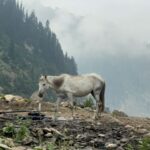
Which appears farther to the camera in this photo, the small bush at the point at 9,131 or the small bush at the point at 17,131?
the small bush at the point at 9,131

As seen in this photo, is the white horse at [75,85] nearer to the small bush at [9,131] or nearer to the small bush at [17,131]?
the small bush at [17,131]

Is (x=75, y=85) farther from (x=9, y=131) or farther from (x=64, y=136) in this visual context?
(x=9, y=131)

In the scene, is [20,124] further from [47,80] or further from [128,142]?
[47,80]

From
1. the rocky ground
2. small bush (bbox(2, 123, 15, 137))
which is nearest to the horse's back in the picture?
the rocky ground

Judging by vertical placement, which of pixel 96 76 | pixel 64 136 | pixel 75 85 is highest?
pixel 96 76

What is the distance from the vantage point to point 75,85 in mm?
24594

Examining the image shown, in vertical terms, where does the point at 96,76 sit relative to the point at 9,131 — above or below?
above

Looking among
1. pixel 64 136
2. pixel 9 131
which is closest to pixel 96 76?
pixel 64 136

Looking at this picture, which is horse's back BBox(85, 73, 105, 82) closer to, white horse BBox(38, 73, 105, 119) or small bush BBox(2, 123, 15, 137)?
white horse BBox(38, 73, 105, 119)

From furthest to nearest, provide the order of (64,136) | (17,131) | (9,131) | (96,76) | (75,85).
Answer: (96,76), (75,85), (64,136), (9,131), (17,131)

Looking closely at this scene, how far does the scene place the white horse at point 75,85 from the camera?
24.5 m

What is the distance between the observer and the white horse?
2453 centimetres

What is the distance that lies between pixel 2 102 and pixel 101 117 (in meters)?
5.54

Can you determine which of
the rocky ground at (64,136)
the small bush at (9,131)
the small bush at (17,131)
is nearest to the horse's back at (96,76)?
the rocky ground at (64,136)
